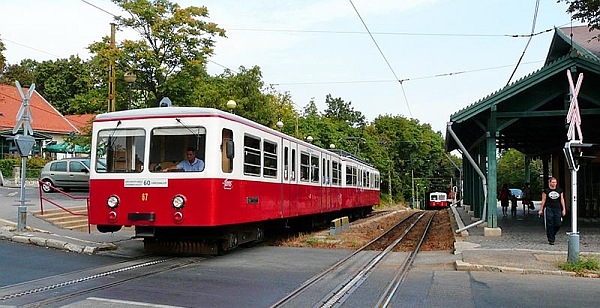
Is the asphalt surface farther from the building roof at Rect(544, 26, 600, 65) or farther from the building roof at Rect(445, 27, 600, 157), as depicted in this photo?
the building roof at Rect(544, 26, 600, 65)

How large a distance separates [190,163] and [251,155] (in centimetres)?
185

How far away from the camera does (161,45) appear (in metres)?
28.4

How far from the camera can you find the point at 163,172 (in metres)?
11.3

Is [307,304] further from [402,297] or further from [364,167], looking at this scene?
[364,167]

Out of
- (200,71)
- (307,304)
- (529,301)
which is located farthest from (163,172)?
(200,71)

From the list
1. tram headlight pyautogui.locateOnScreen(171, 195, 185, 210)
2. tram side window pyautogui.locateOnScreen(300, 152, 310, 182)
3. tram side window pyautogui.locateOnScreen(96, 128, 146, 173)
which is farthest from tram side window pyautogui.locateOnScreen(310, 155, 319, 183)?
tram headlight pyautogui.locateOnScreen(171, 195, 185, 210)

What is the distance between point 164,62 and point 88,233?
14707mm

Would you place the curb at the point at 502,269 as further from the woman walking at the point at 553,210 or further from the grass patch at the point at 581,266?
the woman walking at the point at 553,210

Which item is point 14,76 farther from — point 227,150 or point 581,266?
point 581,266

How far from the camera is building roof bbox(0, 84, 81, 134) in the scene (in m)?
46.6

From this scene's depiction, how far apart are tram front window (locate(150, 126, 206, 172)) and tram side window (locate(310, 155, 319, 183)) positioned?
7224mm

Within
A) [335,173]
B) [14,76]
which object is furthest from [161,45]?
[14,76]

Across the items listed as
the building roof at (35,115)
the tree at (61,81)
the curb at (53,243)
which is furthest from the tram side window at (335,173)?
the tree at (61,81)

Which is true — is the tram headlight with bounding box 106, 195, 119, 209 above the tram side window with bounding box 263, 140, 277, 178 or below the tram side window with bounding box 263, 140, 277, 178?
below
